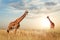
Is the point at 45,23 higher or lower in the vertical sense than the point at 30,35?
higher

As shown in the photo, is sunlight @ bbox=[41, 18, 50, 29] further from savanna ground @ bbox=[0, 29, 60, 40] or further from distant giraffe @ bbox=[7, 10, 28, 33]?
distant giraffe @ bbox=[7, 10, 28, 33]

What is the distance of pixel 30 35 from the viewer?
9.66 ft

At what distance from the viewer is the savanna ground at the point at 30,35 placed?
2906 mm

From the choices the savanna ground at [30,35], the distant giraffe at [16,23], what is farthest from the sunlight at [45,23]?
the distant giraffe at [16,23]

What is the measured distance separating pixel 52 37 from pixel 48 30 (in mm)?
109

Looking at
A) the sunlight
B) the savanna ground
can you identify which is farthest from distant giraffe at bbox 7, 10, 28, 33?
the sunlight

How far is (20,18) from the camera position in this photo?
2.96 meters

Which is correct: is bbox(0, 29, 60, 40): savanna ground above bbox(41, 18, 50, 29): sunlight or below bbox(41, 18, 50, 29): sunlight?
below

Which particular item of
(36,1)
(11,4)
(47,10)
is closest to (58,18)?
(47,10)

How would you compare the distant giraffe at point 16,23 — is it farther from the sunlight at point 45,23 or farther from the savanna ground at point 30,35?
the sunlight at point 45,23

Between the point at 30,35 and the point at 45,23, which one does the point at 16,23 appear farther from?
the point at 45,23

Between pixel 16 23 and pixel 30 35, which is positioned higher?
pixel 16 23

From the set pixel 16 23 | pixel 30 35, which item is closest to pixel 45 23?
pixel 30 35

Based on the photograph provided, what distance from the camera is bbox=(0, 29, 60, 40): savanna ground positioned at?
291cm
